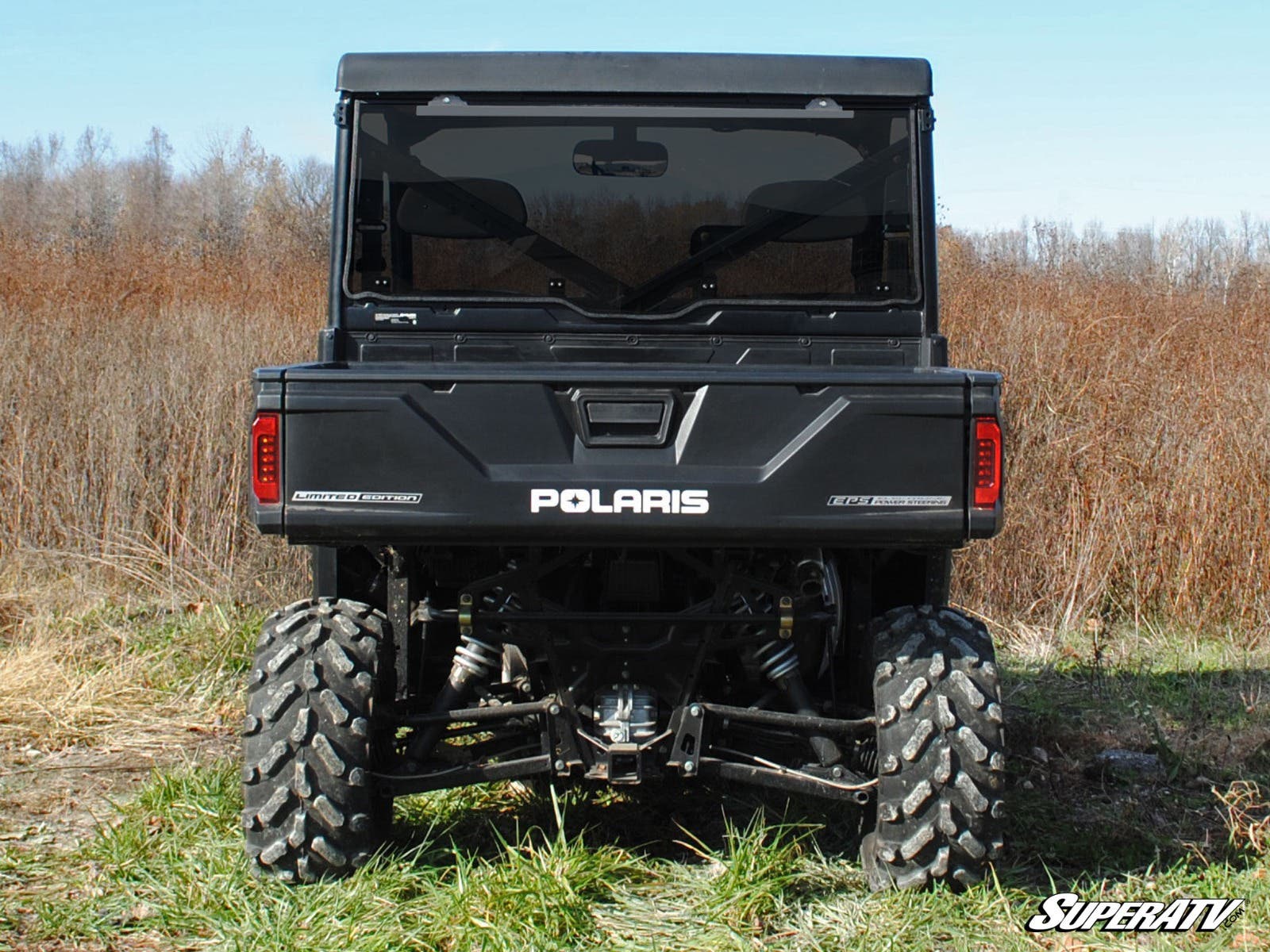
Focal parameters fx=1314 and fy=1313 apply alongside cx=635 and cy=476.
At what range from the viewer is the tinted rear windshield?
366cm

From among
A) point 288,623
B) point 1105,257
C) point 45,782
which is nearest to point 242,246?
point 1105,257

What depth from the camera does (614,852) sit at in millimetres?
3402

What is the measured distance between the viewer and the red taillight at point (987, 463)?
2.95 metres

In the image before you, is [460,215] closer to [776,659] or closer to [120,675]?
[776,659]

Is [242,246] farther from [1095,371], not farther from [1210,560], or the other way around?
[1210,560]

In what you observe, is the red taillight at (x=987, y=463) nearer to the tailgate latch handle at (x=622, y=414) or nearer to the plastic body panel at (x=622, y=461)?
the plastic body panel at (x=622, y=461)

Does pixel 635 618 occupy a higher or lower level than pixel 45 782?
higher

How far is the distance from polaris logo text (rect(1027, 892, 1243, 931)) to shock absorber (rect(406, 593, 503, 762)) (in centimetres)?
144

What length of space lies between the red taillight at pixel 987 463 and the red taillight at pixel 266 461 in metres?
1.56

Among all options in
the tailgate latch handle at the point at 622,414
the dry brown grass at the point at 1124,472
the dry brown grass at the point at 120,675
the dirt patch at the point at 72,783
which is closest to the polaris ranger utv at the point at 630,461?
the tailgate latch handle at the point at 622,414

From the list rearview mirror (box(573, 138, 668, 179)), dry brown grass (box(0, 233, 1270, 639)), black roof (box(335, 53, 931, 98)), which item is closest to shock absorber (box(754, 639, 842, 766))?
rearview mirror (box(573, 138, 668, 179))

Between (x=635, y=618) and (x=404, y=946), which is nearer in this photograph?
(x=404, y=946)

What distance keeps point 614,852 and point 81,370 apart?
5.16 meters

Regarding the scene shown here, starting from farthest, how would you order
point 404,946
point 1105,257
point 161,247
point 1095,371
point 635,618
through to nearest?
1. point 161,247
2. point 1105,257
3. point 1095,371
4. point 635,618
5. point 404,946
